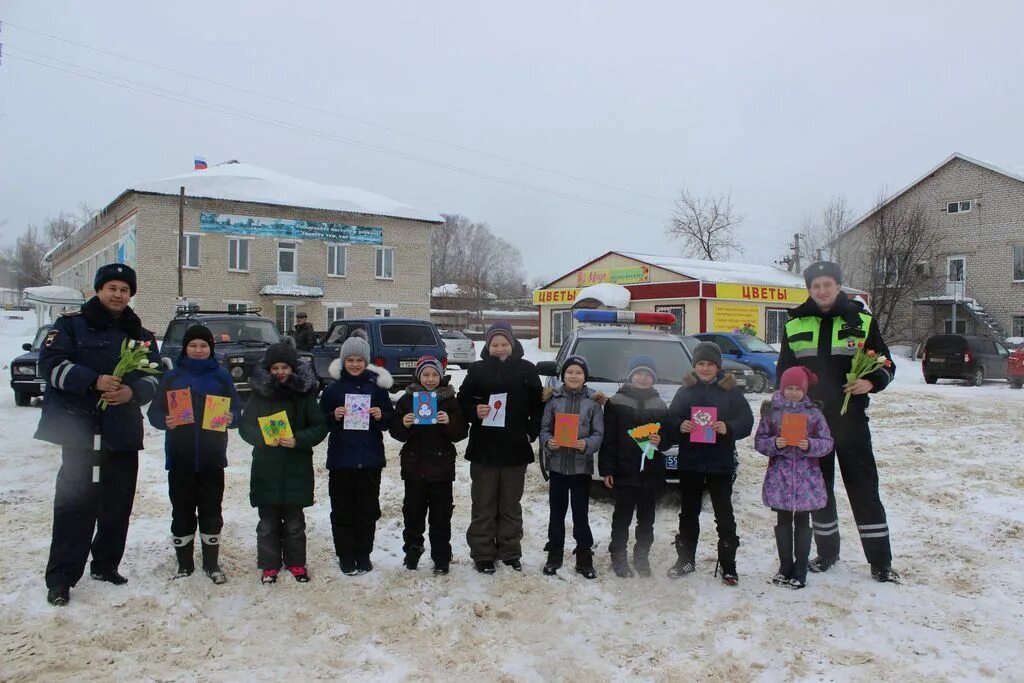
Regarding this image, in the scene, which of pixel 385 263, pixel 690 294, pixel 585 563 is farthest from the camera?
pixel 385 263

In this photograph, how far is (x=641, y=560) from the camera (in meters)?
5.11

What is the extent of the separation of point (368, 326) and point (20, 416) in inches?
238

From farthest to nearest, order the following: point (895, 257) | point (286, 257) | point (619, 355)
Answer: point (895, 257) < point (286, 257) < point (619, 355)

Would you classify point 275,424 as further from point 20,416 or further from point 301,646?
point 20,416

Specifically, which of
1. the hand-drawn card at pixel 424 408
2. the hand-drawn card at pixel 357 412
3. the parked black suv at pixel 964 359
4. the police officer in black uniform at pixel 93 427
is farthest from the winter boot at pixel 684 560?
the parked black suv at pixel 964 359

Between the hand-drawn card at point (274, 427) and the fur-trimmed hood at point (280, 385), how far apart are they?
161mm

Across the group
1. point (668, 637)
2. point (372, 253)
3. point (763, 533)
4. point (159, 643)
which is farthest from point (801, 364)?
point (372, 253)

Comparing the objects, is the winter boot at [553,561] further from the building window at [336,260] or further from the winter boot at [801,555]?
the building window at [336,260]

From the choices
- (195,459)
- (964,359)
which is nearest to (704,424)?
(195,459)

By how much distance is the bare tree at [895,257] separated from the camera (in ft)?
125

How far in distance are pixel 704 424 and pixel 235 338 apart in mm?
10411

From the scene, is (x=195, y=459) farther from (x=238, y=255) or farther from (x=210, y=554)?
(x=238, y=255)

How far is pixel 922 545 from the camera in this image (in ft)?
18.9

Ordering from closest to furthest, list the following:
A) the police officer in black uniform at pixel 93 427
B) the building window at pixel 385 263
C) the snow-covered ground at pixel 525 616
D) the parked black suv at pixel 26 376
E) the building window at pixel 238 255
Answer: the snow-covered ground at pixel 525 616
the police officer in black uniform at pixel 93 427
the parked black suv at pixel 26 376
the building window at pixel 238 255
the building window at pixel 385 263
